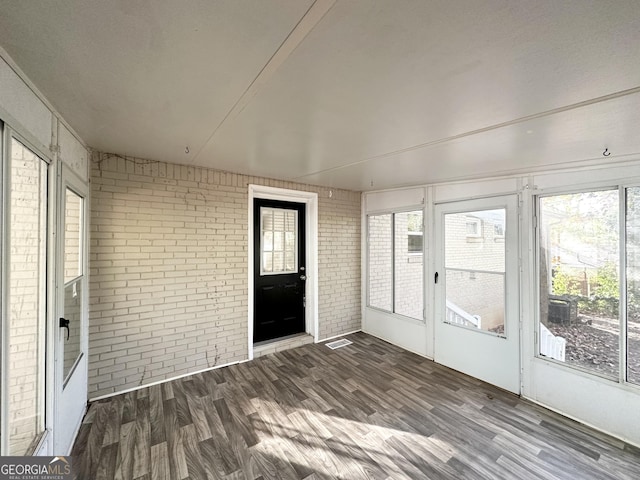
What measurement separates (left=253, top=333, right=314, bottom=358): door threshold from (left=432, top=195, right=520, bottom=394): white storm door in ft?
6.58

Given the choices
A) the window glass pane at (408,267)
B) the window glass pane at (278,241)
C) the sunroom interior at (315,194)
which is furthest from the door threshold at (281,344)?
the window glass pane at (408,267)

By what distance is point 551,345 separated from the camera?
281 centimetres

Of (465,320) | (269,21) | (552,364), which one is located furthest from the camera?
(465,320)

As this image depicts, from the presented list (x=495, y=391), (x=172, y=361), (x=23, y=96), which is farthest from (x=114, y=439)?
(x=495, y=391)

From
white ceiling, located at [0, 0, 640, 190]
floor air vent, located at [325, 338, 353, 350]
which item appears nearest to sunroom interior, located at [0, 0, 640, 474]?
white ceiling, located at [0, 0, 640, 190]

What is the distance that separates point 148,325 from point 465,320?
13.0 feet

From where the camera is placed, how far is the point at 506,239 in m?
3.11

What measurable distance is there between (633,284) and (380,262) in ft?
9.52

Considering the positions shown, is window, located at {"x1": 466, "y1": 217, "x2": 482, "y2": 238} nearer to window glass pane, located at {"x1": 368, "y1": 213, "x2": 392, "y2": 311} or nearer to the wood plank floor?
window glass pane, located at {"x1": 368, "y1": 213, "x2": 392, "y2": 311}

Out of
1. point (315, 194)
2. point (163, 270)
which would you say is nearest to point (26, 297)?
point (163, 270)

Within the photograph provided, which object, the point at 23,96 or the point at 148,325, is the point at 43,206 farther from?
the point at 148,325

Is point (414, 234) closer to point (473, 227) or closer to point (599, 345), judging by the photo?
point (473, 227)

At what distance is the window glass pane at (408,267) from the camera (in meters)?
4.02

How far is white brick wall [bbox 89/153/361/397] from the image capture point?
2.76m
